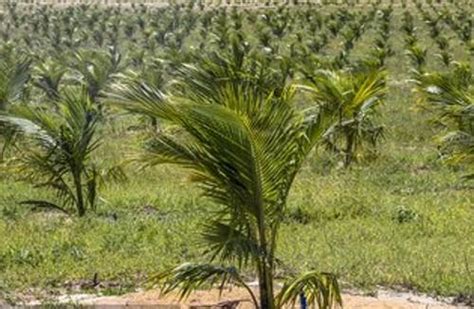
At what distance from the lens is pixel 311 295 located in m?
6.13

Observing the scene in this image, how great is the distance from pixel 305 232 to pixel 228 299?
2.89 metres

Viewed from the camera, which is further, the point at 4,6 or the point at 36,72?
the point at 4,6

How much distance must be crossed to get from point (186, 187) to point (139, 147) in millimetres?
7705

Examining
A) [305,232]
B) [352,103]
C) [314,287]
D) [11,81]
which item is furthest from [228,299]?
[11,81]

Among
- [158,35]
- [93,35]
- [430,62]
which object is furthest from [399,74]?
[93,35]

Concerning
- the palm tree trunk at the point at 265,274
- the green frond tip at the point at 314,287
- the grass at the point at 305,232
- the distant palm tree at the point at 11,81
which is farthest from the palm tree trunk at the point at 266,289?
the distant palm tree at the point at 11,81

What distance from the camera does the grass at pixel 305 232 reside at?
8.82 m

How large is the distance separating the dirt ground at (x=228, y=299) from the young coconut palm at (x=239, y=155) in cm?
154

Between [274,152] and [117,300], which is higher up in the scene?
[274,152]

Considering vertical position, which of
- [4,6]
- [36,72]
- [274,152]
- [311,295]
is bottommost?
[311,295]

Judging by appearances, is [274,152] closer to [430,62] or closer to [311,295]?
[311,295]

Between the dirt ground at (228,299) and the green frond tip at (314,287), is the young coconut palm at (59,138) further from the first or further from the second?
the green frond tip at (314,287)

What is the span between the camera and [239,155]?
19.1 ft

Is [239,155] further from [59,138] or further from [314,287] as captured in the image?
[59,138]
